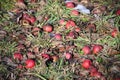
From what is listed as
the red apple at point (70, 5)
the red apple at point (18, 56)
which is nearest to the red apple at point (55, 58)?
the red apple at point (18, 56)

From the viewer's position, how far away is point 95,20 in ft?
14.8

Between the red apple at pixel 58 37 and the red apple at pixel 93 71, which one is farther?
the red apple at pixel 58 37

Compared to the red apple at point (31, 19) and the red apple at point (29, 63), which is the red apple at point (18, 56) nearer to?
the red apple at point (29, 63)

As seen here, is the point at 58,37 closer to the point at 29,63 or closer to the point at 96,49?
the point at 96,49

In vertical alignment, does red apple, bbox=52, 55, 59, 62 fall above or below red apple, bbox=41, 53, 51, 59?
below

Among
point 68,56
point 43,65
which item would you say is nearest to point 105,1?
point 68,56

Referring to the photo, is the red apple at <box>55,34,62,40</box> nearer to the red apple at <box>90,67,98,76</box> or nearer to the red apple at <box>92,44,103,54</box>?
the red apple at <box>92,44,103,54</box>

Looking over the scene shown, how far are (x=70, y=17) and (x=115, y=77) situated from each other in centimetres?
120

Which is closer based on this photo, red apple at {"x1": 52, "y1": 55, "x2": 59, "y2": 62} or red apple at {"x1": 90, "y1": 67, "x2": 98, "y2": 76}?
red apple at {"x1": 90, "y1": 67, "x2": 98, "y2": 76}

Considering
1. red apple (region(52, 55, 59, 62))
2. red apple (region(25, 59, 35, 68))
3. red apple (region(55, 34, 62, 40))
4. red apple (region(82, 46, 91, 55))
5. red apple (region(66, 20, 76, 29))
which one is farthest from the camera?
red apple (region(66, 20, 76, 29))

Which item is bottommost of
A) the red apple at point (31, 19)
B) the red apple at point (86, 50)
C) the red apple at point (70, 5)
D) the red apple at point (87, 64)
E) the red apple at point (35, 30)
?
the red apple at point (87, 64)

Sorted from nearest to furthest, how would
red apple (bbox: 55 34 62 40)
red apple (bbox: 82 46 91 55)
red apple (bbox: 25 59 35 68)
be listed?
red apple (bbox: 25 59 35 68), red apple (bbox: 82 46 91 55), red apple (bbox: 55 34 62 40)

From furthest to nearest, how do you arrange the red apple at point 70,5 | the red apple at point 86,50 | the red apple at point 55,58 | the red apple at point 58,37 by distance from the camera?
the red apple at point 70,5 → the red apple at point 58,37 → the red apple at point 86,50 → the red apple at point 55,58

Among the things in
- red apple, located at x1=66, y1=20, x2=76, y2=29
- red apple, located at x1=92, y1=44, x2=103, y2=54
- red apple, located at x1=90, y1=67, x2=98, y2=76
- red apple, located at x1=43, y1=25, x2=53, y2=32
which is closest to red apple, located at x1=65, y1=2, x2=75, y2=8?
red apple, located at x1=66, y1=20, x2=76, y2=29
